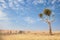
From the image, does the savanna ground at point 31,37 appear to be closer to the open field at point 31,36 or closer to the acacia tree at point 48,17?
the open field at point 31,36

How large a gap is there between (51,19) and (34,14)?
43 centimetres

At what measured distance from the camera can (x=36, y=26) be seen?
3.55 metres

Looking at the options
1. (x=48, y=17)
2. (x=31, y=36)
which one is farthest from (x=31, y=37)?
(x=48, y=17)

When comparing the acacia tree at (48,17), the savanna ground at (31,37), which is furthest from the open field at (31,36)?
the acacia tree at (48,17)

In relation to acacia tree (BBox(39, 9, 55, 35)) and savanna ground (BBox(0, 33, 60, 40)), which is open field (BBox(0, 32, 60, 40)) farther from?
acacia tree (BBox(39, 9, 55, 35))

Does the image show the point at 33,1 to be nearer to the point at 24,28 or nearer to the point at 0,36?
the point at 24,28

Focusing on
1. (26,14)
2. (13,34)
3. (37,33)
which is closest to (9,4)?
(26,14)

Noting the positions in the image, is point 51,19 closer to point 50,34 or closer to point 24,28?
point 50,34

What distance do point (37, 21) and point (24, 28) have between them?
363 mm

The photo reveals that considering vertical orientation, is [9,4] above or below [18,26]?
above

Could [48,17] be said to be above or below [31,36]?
above

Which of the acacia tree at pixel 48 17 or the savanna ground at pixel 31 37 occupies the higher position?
the acacia tree at pixel 48 17

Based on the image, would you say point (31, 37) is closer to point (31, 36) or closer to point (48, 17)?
point (31, 36)

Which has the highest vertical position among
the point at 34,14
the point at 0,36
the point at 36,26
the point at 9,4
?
the point at 9,4
